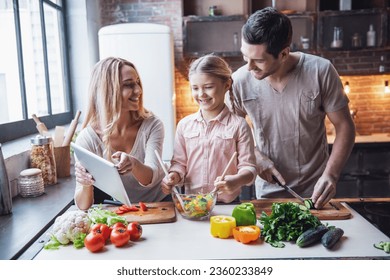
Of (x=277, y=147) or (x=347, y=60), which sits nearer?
(x=277, y=147)

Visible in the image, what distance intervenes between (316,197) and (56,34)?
2.41 meters

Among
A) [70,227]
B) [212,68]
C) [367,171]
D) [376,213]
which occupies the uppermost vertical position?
[212,68]

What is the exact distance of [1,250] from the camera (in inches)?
38.6

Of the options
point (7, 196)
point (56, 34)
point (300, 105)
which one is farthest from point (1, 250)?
point (56, 34)

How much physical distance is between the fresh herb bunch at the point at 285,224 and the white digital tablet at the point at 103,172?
372 mm

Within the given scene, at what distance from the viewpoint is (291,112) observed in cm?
142

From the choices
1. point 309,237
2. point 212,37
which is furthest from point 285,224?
point 212,37

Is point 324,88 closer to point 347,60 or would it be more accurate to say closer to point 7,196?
point 7,196

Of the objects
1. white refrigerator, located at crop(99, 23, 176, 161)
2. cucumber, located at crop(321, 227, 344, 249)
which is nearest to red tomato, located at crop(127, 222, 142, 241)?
cucumber, located at crop(321, 227, 344, 249)

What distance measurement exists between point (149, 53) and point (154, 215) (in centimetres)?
177

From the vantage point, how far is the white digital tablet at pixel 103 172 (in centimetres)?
97

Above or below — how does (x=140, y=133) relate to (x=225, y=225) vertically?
above

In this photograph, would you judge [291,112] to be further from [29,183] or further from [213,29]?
[213,29]

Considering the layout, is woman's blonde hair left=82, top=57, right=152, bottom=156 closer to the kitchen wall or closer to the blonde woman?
the blonde woman
